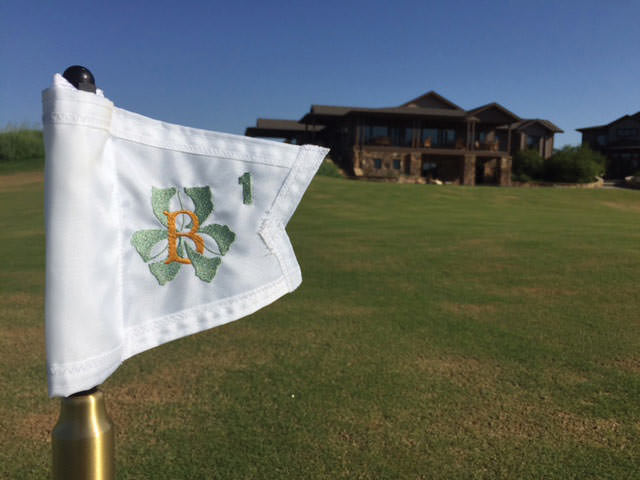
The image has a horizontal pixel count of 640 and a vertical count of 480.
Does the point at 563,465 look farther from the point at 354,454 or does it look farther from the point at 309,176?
the point at 309,176

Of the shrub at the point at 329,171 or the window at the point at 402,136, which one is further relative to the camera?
the window at the point at 402,136

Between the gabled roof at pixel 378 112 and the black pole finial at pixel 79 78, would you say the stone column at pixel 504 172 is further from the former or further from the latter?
the black pole finial at pixel 79 78

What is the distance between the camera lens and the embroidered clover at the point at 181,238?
1.36 meters

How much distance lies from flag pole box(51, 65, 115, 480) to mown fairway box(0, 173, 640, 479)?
1498 millimetres

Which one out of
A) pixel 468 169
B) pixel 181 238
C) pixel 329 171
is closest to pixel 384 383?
pixel 181 238

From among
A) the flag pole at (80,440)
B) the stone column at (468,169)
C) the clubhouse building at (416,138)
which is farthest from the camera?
the stone column at (468,169)

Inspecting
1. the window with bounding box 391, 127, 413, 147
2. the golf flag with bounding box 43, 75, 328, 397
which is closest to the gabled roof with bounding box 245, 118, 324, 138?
the window with bounding box 391, 127, 413, 147

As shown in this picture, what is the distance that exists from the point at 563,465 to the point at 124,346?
8.13 feet

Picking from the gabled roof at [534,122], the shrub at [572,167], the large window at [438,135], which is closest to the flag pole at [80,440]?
the large window at [438,135]

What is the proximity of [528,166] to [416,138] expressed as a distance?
1362cm

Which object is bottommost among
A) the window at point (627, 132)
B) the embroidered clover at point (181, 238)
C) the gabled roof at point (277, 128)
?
the embroidered clover at point (181, 238)

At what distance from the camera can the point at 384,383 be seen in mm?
3789

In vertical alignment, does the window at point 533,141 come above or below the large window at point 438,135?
above

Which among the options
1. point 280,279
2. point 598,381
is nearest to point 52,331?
point 280,279
